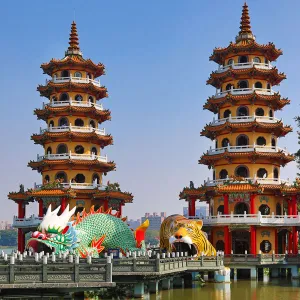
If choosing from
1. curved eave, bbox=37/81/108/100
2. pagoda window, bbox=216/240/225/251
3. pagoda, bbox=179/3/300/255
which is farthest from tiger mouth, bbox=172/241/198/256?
curved eave, bbox=37/81/108/100

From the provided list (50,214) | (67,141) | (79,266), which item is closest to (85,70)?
(67,141)

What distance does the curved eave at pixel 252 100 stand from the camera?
43375 mm

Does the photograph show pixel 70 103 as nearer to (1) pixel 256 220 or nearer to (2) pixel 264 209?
(2) pixel 264 209

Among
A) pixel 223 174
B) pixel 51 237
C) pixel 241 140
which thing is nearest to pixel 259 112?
pixel 241 140

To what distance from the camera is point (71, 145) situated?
46.0 meters

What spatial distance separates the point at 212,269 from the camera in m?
33.4

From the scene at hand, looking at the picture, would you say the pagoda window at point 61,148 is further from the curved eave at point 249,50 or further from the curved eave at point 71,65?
the curved eave at point 249,50

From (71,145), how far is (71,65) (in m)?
6.28

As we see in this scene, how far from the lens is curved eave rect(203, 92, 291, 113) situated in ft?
142

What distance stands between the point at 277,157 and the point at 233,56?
27.3 ft

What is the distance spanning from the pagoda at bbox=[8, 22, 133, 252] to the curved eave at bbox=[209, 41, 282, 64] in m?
9.71

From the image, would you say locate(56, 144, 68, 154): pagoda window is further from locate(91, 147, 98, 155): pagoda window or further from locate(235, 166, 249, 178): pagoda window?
locate(235, 166, 249, 178): pagoda window

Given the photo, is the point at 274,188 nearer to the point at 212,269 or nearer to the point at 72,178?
the point at 212,269

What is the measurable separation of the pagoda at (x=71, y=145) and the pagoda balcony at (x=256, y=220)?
7.45m
